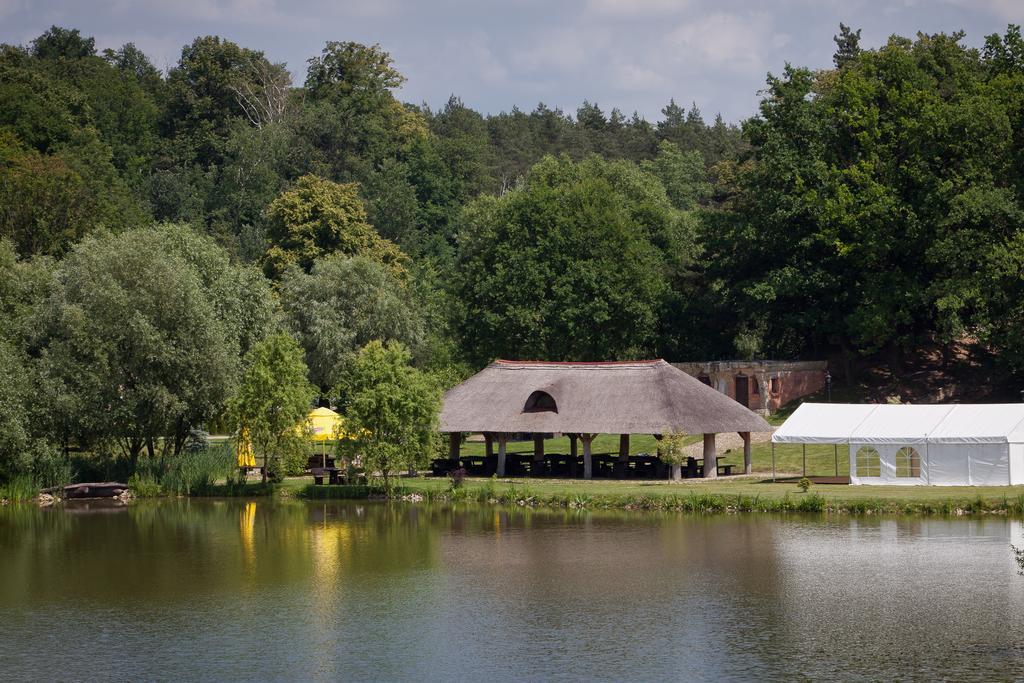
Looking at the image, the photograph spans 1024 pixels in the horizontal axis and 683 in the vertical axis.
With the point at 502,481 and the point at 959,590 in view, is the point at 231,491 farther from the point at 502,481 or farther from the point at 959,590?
the point at 959,590

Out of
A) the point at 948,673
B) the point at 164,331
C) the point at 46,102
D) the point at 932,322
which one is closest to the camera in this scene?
the point at 948,673

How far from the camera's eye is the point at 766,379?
74562 mm

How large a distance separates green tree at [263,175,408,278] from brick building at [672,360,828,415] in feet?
85.3

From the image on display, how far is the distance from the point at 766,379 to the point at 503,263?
16990 millimetres

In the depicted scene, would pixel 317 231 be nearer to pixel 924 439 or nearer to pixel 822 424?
pixel 822 424

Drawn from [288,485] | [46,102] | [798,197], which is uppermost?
[46,102]

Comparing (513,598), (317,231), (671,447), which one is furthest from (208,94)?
(513,598)

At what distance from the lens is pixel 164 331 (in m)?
56.7

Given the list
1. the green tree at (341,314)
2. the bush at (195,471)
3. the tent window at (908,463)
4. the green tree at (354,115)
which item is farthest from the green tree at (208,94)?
the tent window at (908,463)

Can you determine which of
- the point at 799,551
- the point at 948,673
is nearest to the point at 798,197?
the point at 799,551

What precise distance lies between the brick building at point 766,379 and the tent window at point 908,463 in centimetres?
2041

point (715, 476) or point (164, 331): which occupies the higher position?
point (164, 331)

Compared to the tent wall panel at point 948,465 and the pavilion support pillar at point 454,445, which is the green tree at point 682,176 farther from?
the tent wall panel at point 948,465

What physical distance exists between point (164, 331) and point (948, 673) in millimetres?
38425
